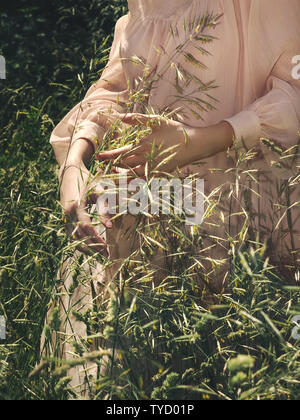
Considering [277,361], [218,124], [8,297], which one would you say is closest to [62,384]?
[277,361]

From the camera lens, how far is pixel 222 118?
169 cm

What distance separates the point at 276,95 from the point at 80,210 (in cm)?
58

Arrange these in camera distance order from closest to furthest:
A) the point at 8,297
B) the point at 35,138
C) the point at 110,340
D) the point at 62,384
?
the point at 62,384
the point at 110,340
the point at 8,297
the point at 35,138

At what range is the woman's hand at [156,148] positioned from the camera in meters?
1.51

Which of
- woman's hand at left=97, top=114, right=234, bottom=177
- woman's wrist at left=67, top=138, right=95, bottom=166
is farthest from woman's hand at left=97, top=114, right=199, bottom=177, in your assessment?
woman's wrist at left=67, top=138, right=95, bottom=166

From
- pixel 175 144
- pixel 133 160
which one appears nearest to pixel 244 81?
pixel 175 144

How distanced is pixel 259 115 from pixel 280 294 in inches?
17.8

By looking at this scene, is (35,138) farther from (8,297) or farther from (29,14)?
(8,297)

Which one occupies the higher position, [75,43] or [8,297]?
[75,43]

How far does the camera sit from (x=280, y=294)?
4.94 feet

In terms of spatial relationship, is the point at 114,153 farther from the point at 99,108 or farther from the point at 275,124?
the point at 275,124

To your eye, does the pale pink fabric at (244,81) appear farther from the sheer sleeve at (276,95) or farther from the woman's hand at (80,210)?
the woman's hand at (80,210)
